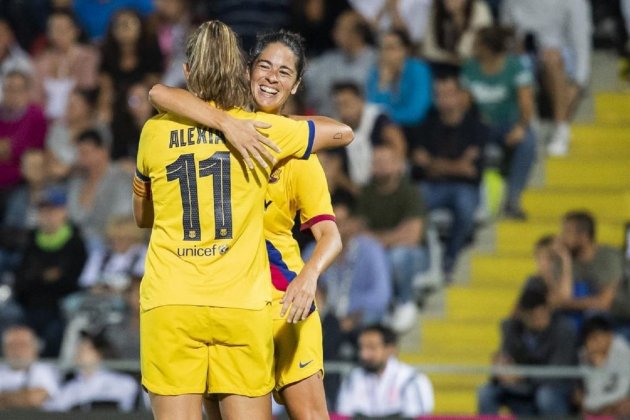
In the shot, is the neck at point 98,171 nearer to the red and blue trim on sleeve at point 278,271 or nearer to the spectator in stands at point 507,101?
the spectator in stands at point 507,101

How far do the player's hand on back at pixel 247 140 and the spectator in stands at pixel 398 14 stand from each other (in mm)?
6501

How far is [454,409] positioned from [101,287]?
259 cm

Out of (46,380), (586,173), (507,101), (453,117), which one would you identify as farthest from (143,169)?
(586,173)

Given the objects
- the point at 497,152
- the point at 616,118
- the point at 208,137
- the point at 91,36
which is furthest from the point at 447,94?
the point at 208,137

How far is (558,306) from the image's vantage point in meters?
9.27

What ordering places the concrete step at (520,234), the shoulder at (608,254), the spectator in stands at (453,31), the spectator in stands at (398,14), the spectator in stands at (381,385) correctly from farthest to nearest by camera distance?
1. the spectator in stands at (398,14)
2. the spectator in stands at (453,31)
3. the concrete step at (520,234)
4. the shoulder at (608,254)
5. the spectator in stands at (381,385)

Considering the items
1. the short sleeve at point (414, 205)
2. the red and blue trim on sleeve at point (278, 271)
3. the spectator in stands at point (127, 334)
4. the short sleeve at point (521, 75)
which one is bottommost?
the spectator in stands at point (127, 334)

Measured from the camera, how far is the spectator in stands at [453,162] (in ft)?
33.0

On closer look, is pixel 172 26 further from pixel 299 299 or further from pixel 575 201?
pixel 299 299

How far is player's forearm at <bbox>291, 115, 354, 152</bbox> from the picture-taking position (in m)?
4.78

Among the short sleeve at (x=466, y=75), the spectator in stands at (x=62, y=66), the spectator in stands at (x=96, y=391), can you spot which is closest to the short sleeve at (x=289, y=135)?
the spectator in stands at (x=96, y=391)

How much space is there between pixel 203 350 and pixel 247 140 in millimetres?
686

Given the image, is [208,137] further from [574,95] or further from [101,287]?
[574,95]

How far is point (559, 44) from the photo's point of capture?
10.8 m
